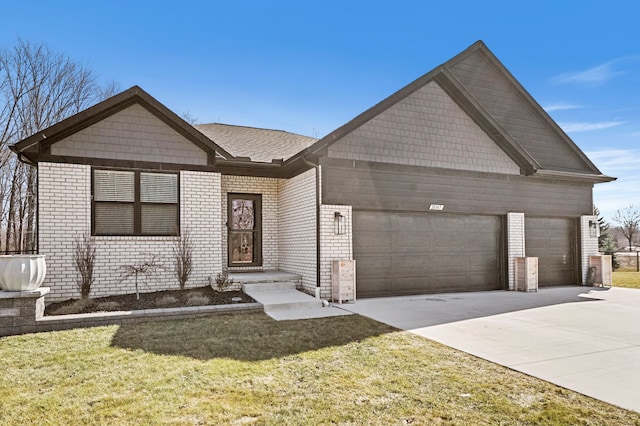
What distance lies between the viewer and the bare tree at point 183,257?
9352 millimetres

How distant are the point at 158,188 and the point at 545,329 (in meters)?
8.46

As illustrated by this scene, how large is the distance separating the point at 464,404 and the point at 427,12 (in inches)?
493

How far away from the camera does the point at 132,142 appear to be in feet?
30.1

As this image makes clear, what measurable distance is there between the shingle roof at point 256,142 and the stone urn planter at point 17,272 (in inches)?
208

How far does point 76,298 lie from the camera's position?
8.54 metres

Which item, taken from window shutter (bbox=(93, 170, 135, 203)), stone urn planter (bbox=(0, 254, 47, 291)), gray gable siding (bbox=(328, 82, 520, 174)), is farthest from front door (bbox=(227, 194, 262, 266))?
stone urn planter (bbox=(0, 254, 47, 291))

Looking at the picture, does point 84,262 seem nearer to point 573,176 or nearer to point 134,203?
point 134,203

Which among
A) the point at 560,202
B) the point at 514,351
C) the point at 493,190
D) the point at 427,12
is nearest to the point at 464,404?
the point at 514,351

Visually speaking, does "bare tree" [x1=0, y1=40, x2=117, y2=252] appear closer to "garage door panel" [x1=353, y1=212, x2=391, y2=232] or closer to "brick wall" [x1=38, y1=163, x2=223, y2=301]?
"brick wall" [x1=38, y1=163, x2=223, y2=301]

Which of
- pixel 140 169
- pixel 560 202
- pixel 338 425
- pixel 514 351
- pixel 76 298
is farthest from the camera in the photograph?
pixel 560 202

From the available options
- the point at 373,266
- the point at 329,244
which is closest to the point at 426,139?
the point at 373,266

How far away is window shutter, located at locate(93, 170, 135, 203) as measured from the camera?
352 inches

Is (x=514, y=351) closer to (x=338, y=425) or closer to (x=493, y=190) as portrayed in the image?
(x=338, y=425)

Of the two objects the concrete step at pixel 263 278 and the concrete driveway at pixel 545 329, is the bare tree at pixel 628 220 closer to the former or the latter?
the concrete driveway at pixel 545 329
